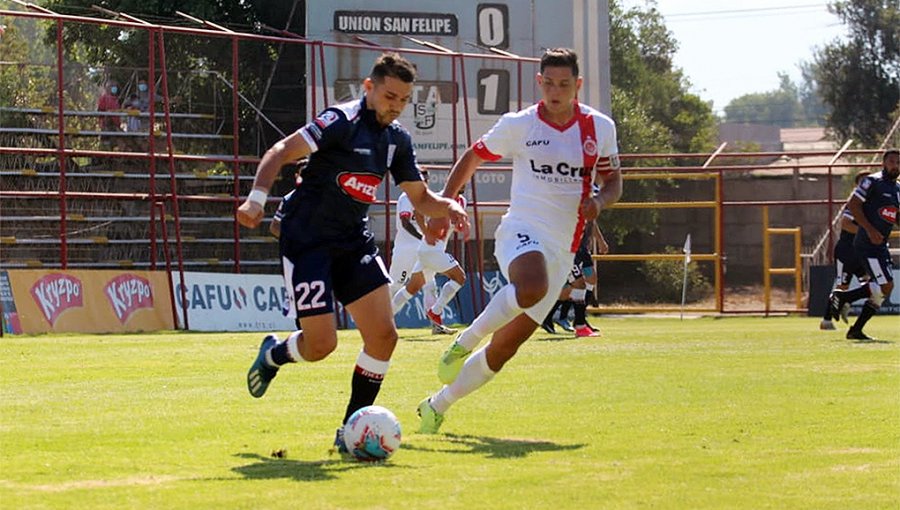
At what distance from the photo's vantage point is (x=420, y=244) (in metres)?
20.2

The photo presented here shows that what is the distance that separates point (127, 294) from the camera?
23.4 m

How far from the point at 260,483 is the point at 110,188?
79.8 feet

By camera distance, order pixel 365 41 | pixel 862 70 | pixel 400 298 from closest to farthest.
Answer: pixel 400 298 → pixel 365 41 → pixel 862 70

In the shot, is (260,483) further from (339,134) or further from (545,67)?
(545,67)

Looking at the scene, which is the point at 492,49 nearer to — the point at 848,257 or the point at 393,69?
the point at 848,257

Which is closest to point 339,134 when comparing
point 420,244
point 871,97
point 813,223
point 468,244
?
point 420,244

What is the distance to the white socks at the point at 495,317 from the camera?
29.8 feet

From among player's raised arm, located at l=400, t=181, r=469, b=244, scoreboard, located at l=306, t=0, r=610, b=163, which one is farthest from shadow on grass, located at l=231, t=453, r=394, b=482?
scoreboard, located at l=306, t=0, r=610, b=163

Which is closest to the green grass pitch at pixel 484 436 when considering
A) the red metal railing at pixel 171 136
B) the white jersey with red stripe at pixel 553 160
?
the white jersey with red stripe at pixel 553 160

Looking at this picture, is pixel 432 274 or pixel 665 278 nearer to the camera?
pixel 432 274

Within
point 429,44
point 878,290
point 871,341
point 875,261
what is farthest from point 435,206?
point 429,44

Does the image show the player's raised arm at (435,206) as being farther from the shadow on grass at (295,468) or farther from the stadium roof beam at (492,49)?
the stadium roof beam at (492,49)

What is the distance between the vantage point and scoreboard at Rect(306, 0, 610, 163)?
3111cm

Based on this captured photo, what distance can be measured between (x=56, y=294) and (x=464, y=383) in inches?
572
